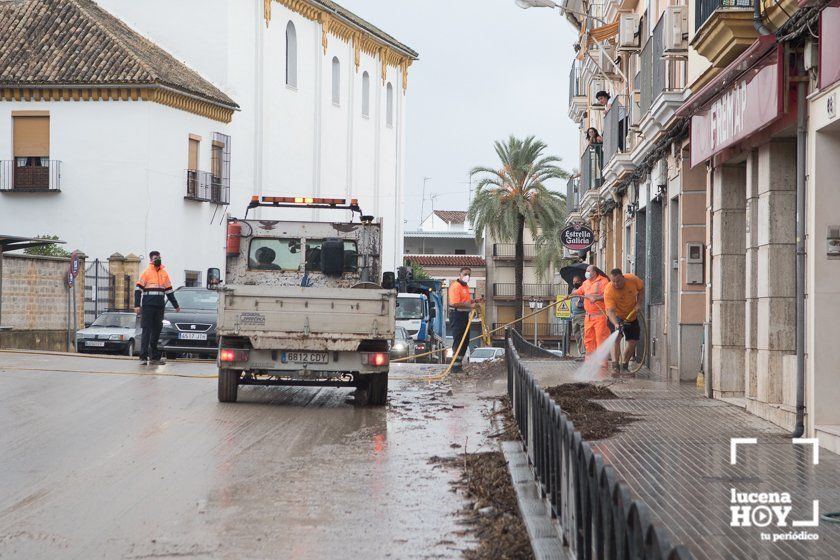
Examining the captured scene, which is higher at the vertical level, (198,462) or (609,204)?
(609,204)

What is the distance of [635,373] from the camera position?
21.2 meters

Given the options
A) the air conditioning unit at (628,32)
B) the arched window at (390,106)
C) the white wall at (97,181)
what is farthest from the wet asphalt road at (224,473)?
the arched window at (390,106)

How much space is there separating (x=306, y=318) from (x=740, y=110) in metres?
5.65

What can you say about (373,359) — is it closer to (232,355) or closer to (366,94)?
(232,355)

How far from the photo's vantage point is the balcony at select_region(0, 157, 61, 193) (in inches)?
1734

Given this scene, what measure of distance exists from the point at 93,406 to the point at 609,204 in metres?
20.1

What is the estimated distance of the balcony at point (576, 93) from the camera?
46312 millimetres

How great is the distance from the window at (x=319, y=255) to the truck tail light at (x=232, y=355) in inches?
132

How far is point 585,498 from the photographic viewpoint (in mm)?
5574

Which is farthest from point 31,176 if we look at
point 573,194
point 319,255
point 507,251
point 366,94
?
point 507,251

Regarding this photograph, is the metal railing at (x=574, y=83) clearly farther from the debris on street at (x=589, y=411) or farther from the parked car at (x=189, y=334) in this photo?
A: the debris on street at (x=589, y=411)

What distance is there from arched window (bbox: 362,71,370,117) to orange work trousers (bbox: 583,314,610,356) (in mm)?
44451

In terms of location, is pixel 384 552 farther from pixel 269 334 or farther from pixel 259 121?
pixel 259 121

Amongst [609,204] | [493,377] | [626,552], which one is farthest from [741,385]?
[609,204]
